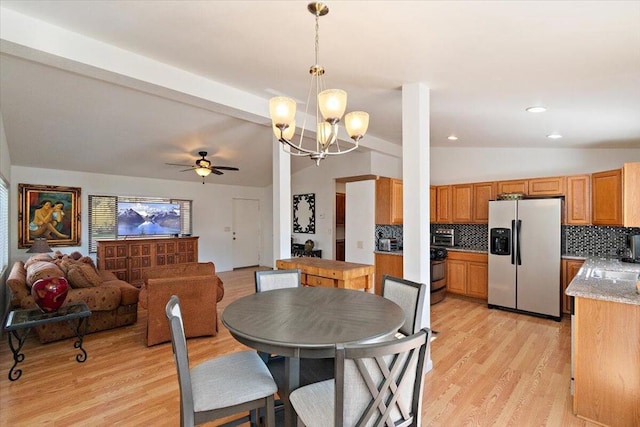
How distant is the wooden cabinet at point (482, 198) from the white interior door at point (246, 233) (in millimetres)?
5470

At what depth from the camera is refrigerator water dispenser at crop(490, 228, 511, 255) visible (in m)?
→ 4.54

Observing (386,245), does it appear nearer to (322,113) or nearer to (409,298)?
(409,298)

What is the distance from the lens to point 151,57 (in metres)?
2.54

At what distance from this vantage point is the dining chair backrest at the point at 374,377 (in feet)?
3.76

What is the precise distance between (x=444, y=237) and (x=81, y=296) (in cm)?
538

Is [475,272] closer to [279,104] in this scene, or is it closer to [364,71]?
[364,71]

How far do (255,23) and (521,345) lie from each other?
3.90 meters

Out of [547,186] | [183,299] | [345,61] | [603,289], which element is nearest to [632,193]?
[547,186]

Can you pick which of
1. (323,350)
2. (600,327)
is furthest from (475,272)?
(323,350)

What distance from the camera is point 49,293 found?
115 inches

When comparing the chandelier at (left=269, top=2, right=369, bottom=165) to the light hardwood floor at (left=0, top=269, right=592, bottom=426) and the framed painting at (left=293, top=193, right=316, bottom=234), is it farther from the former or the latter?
the framed painting at (left=293, top=193, right=316, bottom=234)

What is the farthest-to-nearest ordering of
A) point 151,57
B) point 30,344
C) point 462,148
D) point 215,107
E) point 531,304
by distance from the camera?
point 462,148, point 531,304, point 30,344, point 215,107, point 151,57

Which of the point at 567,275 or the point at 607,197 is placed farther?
the point at 567,275

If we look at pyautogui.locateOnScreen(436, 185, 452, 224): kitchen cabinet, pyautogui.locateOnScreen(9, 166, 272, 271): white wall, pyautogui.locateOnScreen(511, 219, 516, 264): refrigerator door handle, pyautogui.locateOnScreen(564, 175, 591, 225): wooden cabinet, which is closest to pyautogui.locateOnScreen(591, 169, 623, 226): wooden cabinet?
pyautogui.locateOnScreen(564, 175, 591, 225): wooden cabinet
